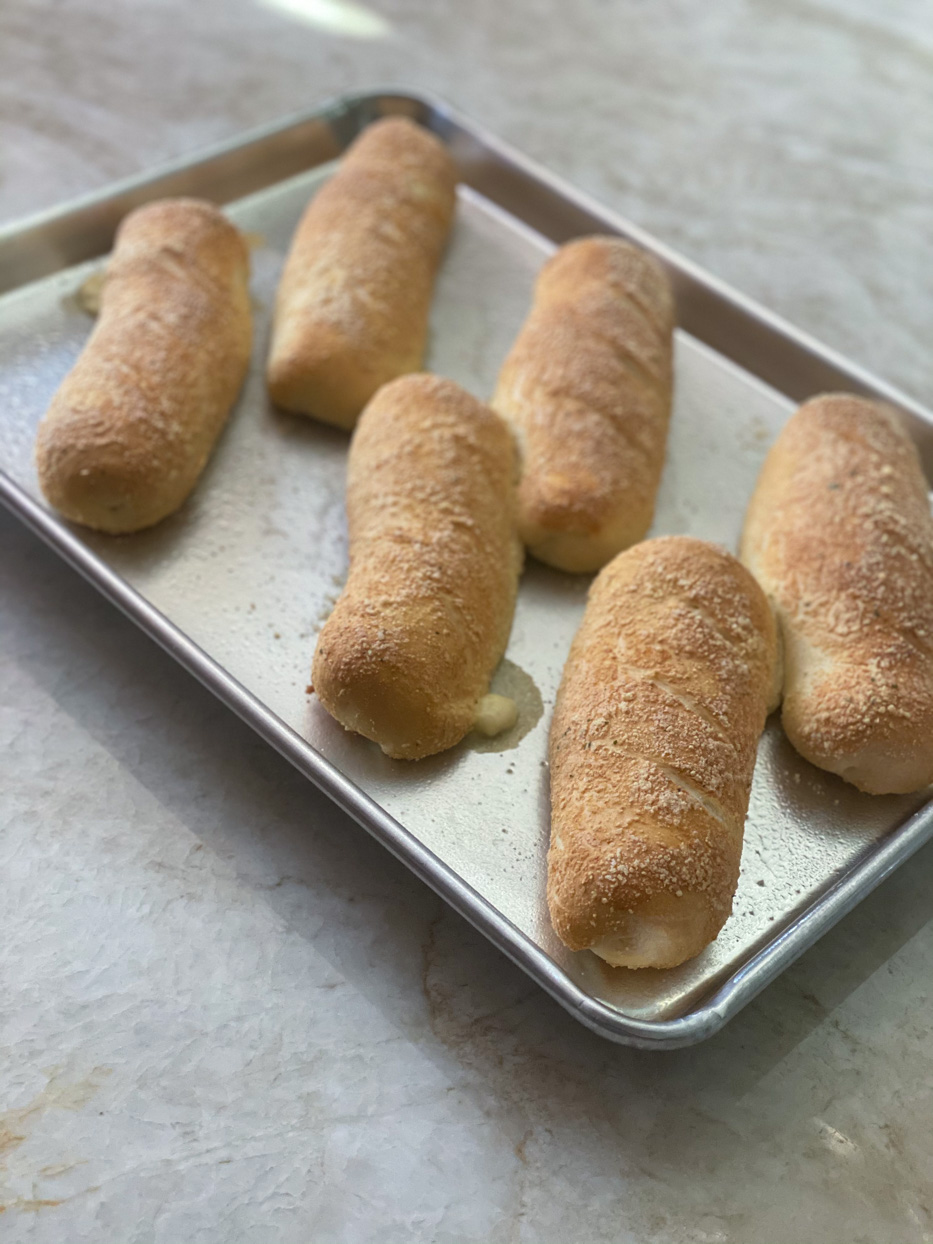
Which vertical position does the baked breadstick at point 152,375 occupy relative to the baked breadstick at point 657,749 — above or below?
below

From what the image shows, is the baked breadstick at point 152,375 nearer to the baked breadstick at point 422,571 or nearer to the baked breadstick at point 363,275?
the baked breadstick at point 363,275

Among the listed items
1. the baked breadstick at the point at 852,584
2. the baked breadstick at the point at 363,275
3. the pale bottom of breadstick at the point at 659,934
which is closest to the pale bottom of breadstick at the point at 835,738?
the baked breadstick at the point at 852,584

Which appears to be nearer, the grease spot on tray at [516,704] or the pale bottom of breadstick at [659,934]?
the pale bottom of breadstick at [659,934]

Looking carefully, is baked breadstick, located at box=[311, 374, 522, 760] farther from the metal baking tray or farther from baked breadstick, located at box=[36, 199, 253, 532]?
baked breadstick, located at box=[36, 199, 253, 532]

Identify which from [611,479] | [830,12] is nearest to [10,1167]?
[611,479]

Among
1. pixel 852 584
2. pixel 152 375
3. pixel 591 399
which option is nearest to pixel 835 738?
pixel 852 584
